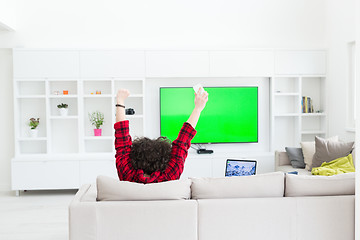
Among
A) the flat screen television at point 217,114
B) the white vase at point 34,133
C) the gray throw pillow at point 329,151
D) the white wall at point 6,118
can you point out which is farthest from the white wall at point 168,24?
the gray throw pillow at point 329,151

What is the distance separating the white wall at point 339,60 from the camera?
591 cm

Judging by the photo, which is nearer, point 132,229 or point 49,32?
point 132,229

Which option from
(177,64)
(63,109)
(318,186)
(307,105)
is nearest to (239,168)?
(318,186)

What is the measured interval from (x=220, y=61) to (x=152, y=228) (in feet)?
13.7

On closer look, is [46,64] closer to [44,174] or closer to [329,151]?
[44,174]

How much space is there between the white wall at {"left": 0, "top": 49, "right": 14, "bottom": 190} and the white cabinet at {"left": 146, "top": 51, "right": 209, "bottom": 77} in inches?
82.1

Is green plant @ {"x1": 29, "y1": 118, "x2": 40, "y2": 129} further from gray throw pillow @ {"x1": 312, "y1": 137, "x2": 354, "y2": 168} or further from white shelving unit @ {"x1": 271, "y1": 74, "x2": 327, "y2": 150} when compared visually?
gray throw pillow @ {"x1": 312, "y1": 137, "x2": 354, "y2": 168}

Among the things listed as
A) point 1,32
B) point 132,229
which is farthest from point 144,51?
point 132,229

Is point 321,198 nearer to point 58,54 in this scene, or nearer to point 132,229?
point 132,229

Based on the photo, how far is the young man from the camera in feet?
8.25

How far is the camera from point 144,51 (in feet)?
20.0

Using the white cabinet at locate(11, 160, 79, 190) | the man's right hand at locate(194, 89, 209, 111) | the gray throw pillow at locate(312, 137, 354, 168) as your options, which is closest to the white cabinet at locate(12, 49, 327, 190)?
the white cabinet at locate(11, 160, 79, 190)

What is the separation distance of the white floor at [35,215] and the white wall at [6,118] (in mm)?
383

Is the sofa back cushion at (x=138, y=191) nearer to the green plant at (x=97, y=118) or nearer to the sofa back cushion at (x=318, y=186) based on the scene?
the sofa back cushion at (x=318, y=186)
